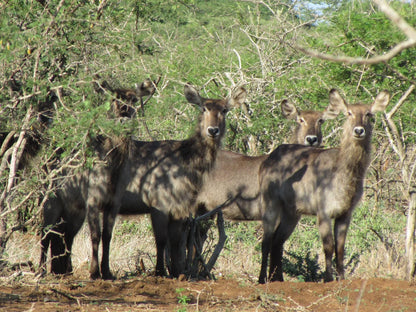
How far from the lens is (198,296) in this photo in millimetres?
4824

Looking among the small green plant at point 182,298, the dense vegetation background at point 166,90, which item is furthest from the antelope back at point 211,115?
the small green plant at point 182,298

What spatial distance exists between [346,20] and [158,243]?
4265mm

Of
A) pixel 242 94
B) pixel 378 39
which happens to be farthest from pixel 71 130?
pixel 378 39

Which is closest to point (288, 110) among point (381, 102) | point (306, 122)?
point (306, 122)

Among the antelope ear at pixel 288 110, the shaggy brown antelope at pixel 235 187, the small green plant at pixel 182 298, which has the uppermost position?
the antelope ear at pixel 288 110

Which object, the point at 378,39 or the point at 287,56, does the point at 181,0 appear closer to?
the point at 378,39

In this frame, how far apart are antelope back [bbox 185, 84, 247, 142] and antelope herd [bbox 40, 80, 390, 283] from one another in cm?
1

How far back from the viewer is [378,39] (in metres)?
8.05

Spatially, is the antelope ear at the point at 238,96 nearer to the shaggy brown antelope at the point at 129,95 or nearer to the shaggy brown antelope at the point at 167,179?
the shaggy brown antelope at the point at 167,179

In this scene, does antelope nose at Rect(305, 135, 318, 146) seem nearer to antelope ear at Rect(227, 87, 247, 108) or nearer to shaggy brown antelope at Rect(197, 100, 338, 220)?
shaggy brown antelope at Rect(197, 100, 338, 220)

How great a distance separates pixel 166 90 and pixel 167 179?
4515mm

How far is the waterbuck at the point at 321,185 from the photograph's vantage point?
7258mm

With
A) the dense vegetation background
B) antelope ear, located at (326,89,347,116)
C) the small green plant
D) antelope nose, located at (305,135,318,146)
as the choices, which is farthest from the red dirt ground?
antelope nose, located at (305,135,318,146)

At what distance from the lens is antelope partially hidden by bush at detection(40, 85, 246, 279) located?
22.2 feet
